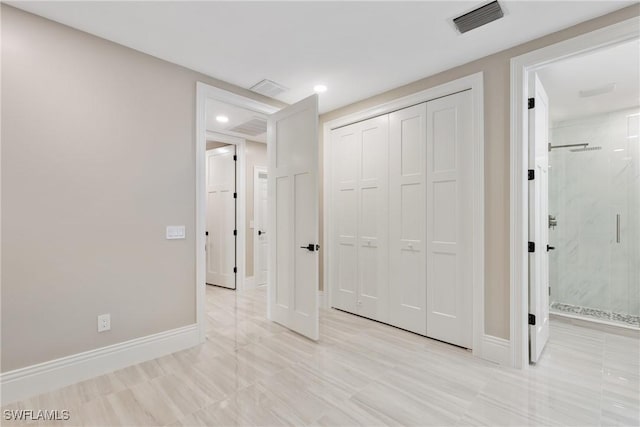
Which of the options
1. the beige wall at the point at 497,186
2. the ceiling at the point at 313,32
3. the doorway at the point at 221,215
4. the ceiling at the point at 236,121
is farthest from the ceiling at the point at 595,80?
the doorway at the point at 221,215

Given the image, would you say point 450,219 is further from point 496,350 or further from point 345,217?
point 345,217

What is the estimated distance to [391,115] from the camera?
3295 millimetres

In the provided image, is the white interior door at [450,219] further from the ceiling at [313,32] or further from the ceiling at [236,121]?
the ceiling at [236,121]

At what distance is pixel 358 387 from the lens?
213 centimetres

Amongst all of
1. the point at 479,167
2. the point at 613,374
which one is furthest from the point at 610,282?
the point at 479,167

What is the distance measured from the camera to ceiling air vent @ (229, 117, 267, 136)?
4.24 meters

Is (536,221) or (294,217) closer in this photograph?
(536,221)

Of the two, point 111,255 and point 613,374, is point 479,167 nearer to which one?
point 613,374

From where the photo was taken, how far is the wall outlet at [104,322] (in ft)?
7.62

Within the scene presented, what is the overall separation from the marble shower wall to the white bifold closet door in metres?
2.49

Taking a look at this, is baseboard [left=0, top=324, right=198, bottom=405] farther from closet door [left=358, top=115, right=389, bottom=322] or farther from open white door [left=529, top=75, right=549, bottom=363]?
open white door [left=529, top=75, right=549, bottom=363]

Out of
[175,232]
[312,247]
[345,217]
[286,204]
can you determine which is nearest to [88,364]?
[175,232]

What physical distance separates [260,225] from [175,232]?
2631 mm

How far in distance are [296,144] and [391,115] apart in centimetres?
108
